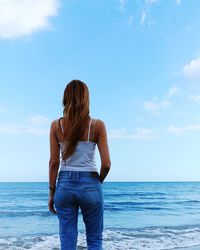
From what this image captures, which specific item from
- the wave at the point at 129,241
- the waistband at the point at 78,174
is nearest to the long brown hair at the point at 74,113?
the waistband at the point at 78,174

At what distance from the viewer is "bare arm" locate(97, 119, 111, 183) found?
8.75 ft

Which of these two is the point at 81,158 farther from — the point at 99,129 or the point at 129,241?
the point at 129,241

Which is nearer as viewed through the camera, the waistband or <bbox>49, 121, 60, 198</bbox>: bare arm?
the waistband

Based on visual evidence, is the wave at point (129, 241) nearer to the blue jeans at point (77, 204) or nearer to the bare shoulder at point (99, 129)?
the blue jeans at point (77, 204)

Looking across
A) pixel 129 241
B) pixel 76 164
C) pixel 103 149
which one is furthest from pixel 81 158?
pixel 129 241

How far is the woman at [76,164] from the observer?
2.64m

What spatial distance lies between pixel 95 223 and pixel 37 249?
432cm

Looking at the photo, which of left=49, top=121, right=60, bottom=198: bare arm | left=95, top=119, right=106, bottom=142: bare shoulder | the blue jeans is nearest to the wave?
the blue jeans

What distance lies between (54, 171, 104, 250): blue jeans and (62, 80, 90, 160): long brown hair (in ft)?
0.60

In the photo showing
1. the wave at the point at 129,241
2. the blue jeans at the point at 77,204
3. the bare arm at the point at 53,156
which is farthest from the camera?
the wave at the point at 129,241

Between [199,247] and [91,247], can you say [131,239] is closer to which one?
[199,247]

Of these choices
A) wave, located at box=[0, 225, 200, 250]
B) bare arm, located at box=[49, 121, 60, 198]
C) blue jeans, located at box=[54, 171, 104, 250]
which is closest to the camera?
blue jeans, located at box=[54, 171, 104, 250]

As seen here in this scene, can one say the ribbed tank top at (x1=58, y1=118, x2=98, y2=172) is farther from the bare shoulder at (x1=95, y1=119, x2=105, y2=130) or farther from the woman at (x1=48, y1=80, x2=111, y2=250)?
the bare shoulder at (x1=95, y1=119, x2=105, y2=130)

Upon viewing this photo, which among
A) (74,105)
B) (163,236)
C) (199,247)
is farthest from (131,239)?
(74,105)
